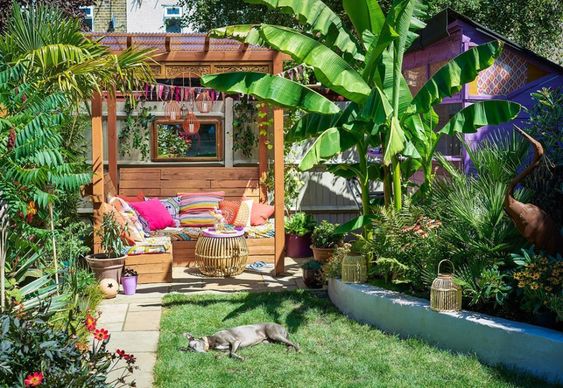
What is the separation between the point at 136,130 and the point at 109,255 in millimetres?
4387

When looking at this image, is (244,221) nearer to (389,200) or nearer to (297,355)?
(389,200)

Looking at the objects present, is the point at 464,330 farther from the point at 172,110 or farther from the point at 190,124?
the point at 172,110

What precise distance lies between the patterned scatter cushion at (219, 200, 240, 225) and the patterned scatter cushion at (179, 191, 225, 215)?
0.35ft

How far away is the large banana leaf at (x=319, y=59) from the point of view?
7918mm

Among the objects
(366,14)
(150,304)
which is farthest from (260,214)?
(366,14)

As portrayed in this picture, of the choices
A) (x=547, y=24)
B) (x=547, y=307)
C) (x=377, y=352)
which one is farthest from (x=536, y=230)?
(x=547, y=24)

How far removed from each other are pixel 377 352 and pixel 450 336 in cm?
70

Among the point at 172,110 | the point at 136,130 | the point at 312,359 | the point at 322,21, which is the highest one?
the point at 322,21

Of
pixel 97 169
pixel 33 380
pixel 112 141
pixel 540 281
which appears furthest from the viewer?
pixel 112 141

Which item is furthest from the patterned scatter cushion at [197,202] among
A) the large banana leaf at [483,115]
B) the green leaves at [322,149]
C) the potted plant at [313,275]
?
the large banana leaf at [483,115]

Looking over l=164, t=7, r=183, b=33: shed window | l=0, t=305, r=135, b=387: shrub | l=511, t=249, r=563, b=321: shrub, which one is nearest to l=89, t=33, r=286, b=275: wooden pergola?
l=511, t=249, r=563, b=321: shrub

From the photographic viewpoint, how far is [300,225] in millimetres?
12055

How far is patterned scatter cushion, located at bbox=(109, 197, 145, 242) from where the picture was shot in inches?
412

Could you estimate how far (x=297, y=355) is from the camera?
695cm
